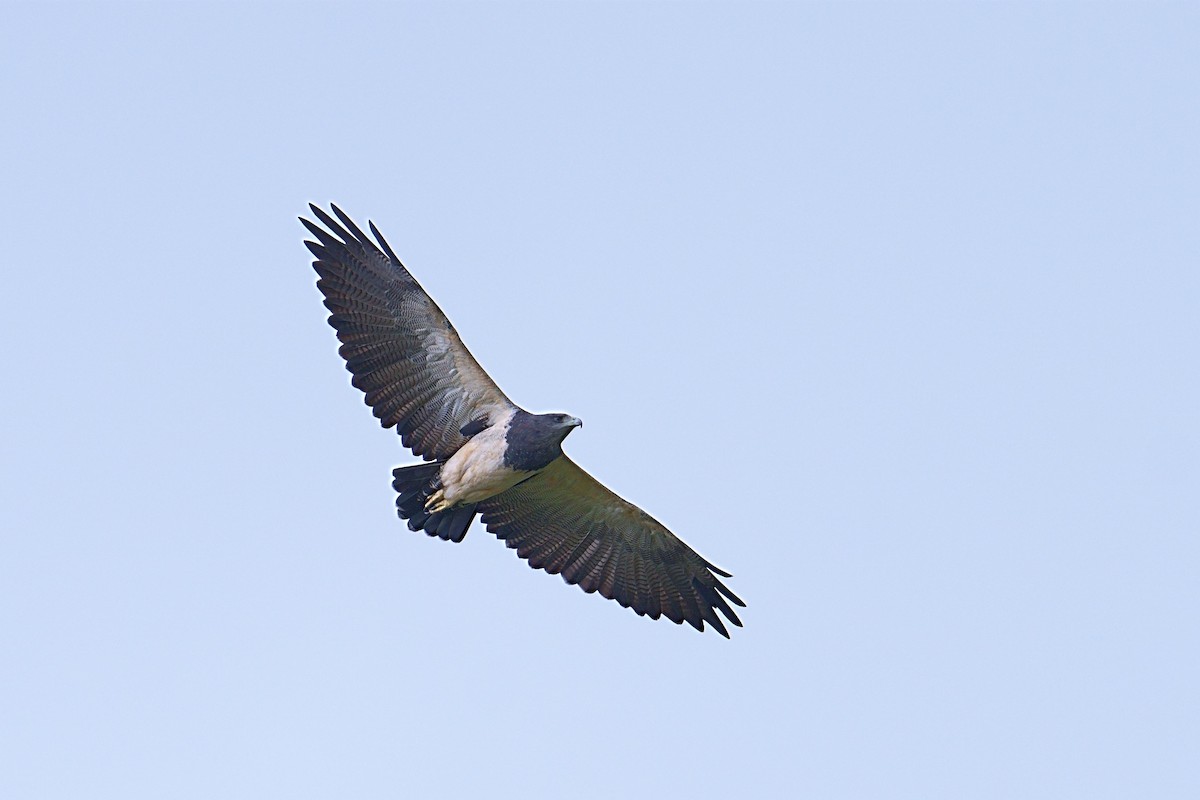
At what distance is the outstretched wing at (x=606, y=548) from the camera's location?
1867 centimetres

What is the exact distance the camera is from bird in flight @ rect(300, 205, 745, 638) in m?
17.8

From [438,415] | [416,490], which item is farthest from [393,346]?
[416,490]

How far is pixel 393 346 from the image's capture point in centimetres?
1795

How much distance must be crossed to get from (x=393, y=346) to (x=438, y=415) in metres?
0.87

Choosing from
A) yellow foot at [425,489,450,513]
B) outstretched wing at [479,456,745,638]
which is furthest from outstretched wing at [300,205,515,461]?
outstretched wing at [479,456,745,638]

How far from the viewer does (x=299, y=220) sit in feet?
59.4

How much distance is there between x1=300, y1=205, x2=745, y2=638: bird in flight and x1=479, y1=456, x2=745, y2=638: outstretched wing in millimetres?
22

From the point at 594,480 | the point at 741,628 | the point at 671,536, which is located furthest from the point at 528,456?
the point at 741,628

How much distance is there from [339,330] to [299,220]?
125cm

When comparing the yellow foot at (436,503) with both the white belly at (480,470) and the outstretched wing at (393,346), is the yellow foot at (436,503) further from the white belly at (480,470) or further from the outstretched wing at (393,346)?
the outstretched wing at (393,346)

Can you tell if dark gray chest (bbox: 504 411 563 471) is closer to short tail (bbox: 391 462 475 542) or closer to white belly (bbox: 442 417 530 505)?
white belly (bbox: 442 417 530 505)

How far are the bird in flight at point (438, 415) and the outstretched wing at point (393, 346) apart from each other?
1 cm

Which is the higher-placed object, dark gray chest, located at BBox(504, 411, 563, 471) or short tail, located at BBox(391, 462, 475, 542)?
dark gray chest, located at BBox(504, 411, 563, 471)

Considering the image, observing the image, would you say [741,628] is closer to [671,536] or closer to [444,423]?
[671,536]
